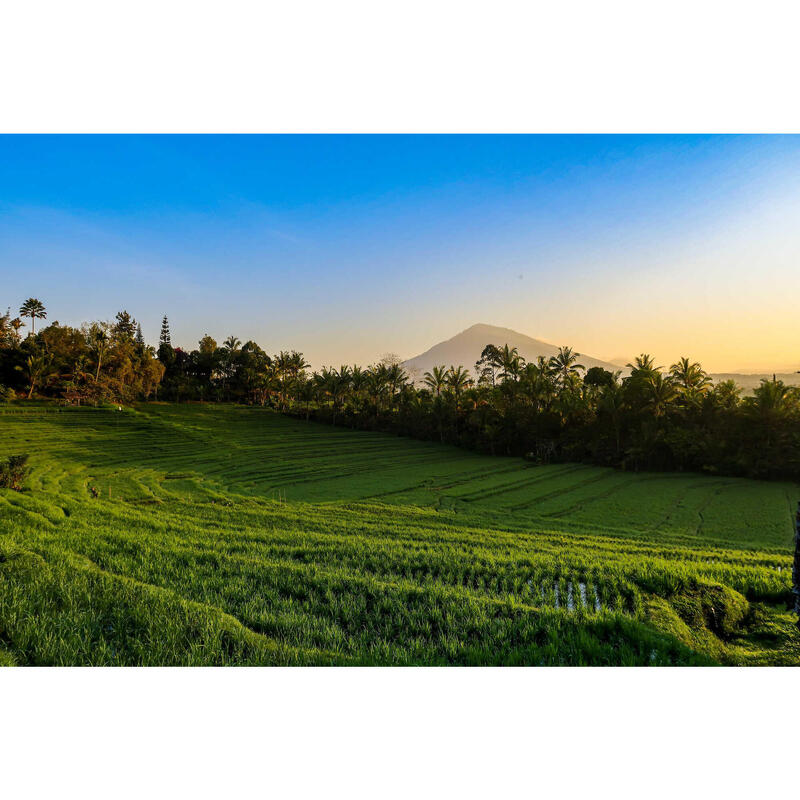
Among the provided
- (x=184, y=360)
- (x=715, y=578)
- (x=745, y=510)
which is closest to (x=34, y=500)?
(x=715, y=578)

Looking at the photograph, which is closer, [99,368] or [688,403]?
[688,403]

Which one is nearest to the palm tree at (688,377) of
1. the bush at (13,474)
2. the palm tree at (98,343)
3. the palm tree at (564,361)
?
the palm tree at (564,361)

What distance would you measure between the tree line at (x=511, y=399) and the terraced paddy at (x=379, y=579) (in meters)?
6.35

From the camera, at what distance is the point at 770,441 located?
59.5ft

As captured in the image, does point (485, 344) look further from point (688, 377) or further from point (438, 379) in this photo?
point (688, 377)

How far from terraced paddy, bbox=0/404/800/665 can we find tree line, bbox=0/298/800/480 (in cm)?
635

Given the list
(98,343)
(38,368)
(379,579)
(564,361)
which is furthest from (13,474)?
(564,361)

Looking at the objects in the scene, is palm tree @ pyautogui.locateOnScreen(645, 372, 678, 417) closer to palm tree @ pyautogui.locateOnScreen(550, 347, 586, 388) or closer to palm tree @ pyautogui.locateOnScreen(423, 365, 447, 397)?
palm tree @ pyautogui.locateOnScreen(550, 347, 586, 388)

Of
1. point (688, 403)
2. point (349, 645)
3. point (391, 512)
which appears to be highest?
point (688, 403)

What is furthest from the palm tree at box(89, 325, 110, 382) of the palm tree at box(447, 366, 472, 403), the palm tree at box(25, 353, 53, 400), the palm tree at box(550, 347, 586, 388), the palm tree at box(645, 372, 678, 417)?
the palm tree at box(645, 372, 678, 417)

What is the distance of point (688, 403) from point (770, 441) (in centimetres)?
354

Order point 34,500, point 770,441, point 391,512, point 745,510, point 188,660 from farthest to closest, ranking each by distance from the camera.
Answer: point 770,441
point 745,510
point 391,512
point 34,500
point 188,660

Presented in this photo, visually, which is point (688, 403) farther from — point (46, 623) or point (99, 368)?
point (99, 368)

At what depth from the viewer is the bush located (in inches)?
379
